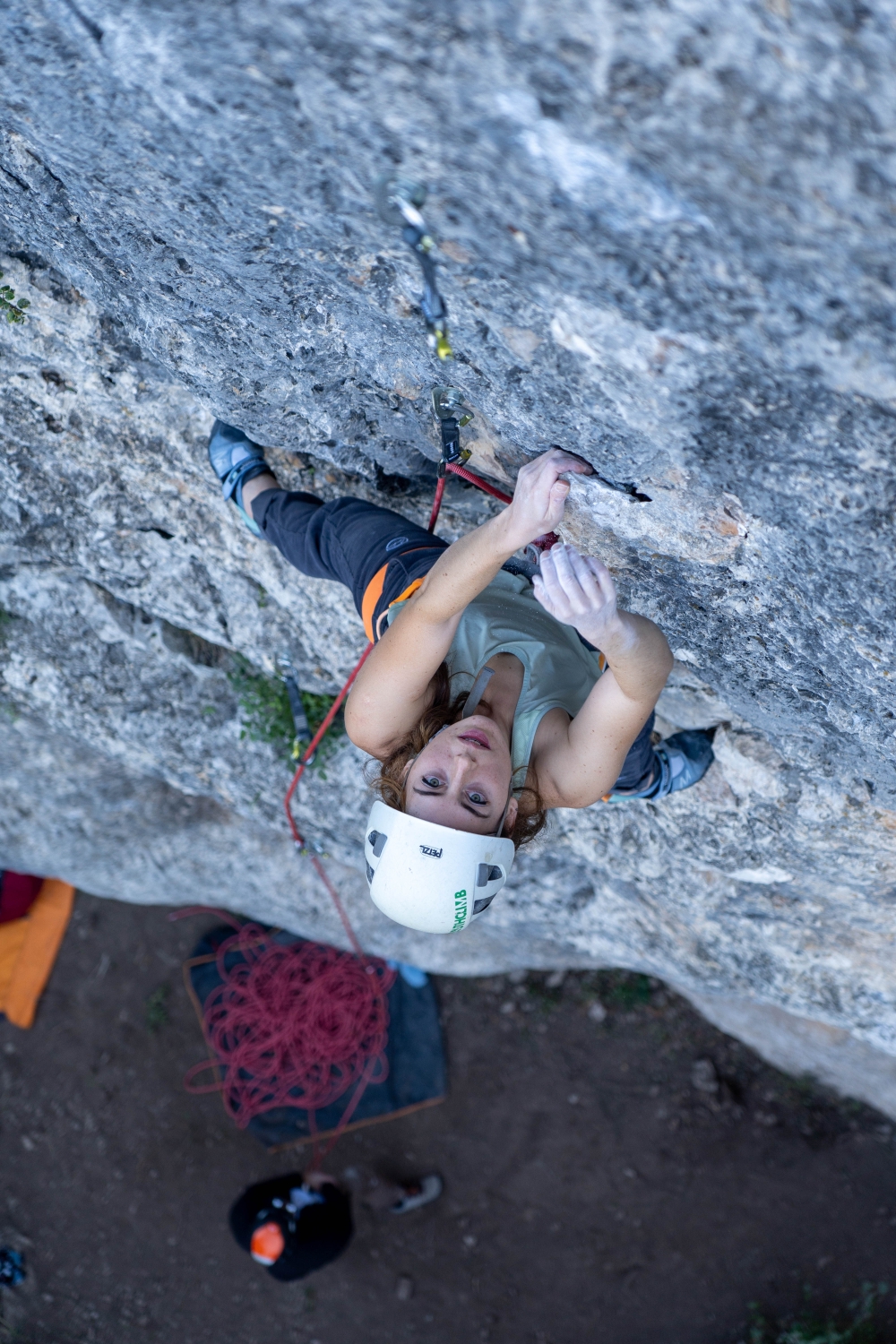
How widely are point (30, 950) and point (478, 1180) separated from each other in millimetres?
3967

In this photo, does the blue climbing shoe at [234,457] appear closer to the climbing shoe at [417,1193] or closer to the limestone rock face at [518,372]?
the limestone rock face at [518,372]

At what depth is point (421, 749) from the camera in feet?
8.08

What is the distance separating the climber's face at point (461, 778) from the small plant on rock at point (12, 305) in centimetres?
208

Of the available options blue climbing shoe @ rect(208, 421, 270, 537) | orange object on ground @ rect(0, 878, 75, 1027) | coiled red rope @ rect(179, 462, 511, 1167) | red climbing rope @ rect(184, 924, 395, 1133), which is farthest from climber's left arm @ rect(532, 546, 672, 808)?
orange object on ground @ rect(0, 878, 75, 1027)

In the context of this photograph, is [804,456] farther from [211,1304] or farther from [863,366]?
[211,1304]

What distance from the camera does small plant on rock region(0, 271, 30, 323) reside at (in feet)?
9.55

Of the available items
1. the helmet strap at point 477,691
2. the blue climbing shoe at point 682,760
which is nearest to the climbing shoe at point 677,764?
the blue climbing shoe at point 682,760

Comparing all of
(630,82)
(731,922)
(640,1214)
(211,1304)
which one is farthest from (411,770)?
(211,1304)

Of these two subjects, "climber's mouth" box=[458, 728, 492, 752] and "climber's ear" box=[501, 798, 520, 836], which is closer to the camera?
"climber's mouth" box=[458, 728, 492, 752]

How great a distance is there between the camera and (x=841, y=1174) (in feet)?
19.7

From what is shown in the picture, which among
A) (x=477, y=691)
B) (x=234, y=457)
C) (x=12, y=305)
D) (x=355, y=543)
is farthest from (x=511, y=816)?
(x=12, y=305)

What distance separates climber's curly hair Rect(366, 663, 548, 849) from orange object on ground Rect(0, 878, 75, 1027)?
5485 millimetres

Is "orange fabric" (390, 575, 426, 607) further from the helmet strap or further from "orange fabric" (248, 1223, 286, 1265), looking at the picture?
"orange fabric" (248, 1223, 286, 1265)

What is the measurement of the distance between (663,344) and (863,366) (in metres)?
0.35
